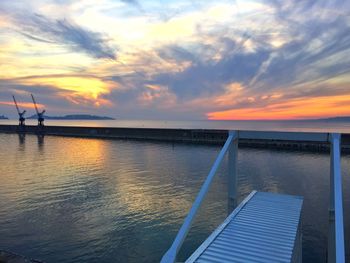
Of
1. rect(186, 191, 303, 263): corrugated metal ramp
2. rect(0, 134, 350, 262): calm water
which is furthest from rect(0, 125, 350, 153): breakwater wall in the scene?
rect(186, 191, 303, 263): corrugated metal ramp

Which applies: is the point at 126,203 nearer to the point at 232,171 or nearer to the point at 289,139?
the point at 232,171

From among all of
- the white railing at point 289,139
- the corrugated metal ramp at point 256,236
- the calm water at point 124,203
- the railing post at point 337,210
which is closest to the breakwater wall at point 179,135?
the calm water at point 124,203

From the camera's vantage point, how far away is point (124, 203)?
29.7m

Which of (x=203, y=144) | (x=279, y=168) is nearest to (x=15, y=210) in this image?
(x=279, y=168)

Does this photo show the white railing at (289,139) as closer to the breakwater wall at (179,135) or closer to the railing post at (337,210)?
the railing post at (337,210)

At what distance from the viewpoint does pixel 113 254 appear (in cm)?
1877

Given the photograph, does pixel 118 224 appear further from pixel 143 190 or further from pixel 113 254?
pixel 143 190

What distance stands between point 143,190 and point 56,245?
51.0 feet

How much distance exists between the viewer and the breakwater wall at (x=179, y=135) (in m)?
77.8

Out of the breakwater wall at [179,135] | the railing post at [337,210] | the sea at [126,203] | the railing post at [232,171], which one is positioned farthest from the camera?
the breakwater wall at [179,135]

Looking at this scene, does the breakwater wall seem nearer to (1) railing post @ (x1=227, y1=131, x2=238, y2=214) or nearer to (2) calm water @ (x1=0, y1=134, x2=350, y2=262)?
(2) calm water @ (x1=0, y1=134, x2=350, y2=262)

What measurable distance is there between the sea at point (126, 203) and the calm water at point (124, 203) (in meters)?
0.06

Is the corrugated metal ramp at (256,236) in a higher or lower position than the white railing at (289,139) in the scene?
lower

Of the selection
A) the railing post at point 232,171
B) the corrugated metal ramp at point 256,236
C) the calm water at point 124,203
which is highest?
the railing post at point 232,171
